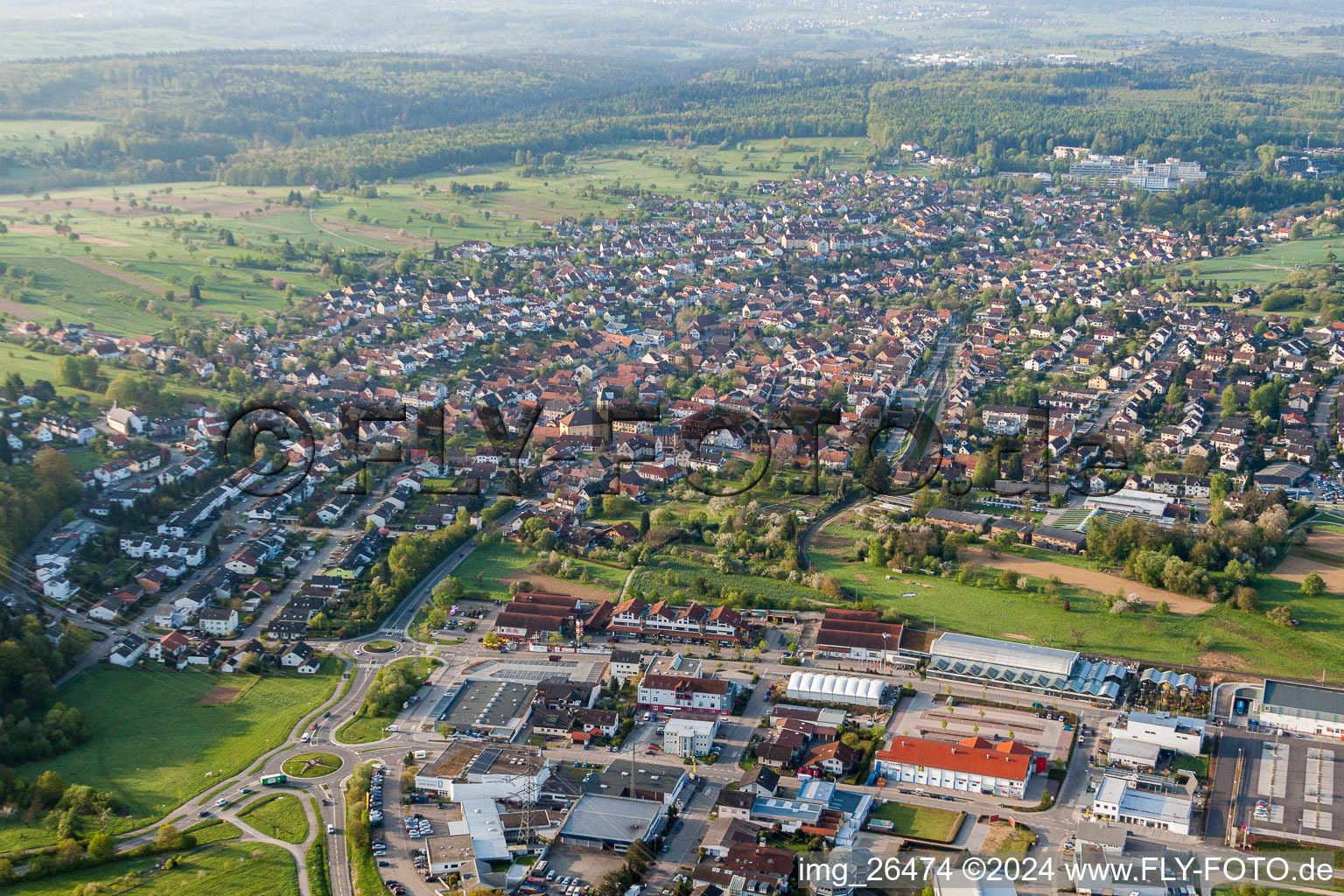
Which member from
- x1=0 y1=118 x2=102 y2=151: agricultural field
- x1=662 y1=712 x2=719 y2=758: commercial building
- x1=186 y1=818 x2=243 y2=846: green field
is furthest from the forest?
x1=186 y1=818 x2=243 y2=846: green field

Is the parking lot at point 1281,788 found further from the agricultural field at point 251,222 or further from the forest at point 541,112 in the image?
the forest at point 541,112

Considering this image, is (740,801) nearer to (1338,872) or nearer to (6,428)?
(1338,872)

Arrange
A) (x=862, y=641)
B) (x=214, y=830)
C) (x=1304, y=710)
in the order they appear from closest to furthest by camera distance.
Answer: (x=214, y=830) < (x=1304, y=710) < (x=862, y=641)

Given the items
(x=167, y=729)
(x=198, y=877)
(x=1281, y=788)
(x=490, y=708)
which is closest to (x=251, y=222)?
(x=167, y=729)

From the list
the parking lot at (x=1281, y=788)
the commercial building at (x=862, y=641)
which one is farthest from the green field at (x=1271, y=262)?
the parking lot at (x=1281, y=788)

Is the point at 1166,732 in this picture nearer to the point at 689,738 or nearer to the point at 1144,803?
the point at 1144,803

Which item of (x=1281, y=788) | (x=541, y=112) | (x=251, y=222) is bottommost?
(x=1281, y=788)

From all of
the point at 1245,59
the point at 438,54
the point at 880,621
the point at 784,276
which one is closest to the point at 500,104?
the point at 438,54
